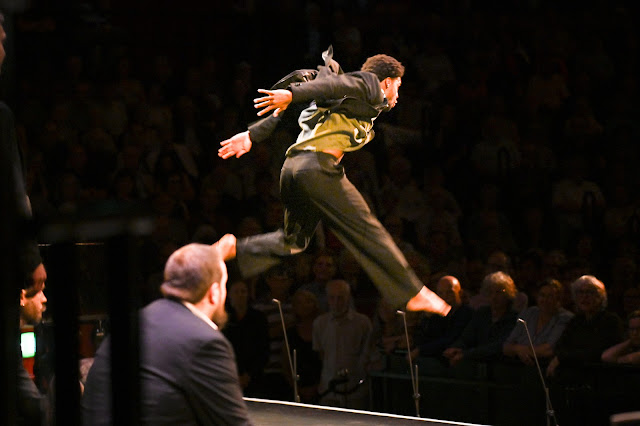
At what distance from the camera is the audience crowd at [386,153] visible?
23.5 feet

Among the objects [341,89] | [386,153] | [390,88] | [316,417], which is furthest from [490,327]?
[341,89]

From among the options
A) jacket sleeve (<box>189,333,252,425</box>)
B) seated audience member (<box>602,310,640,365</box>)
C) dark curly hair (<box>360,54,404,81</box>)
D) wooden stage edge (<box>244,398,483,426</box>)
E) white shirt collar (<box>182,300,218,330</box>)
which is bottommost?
wooden stage edge (<box>244,398,483,426</box>)

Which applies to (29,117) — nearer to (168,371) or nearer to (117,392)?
(168,371)

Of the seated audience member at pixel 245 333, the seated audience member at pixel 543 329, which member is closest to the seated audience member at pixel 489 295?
the seated audience member at pixel 543 329

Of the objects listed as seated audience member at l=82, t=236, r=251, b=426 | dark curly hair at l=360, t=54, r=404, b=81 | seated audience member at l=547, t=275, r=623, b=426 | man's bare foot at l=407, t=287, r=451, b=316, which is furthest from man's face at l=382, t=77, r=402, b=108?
seated audience member at l=547, t=275, r=623, b=426

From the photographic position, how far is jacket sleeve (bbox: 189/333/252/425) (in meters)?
3.34

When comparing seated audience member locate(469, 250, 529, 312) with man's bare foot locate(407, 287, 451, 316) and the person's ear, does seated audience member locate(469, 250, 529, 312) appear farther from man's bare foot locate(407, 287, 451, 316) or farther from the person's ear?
the person's ear

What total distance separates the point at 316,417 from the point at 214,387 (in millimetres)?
2030

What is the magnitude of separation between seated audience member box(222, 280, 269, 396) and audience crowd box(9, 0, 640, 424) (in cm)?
1

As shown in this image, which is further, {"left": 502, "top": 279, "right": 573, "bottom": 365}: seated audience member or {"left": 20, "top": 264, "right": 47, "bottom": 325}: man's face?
{"left": 502, "top": 279, "right": 573, "bottom": 365}: seated audience member

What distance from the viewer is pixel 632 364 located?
6.02m

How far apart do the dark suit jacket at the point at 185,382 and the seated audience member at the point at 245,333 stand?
3604 millimetres

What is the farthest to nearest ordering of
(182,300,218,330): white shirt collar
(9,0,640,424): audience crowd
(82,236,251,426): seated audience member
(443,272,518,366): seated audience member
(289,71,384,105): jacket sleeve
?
(9,0,640,424): audience crowd, (443,272,518,366): seated audience member, (289,71,384,105): jacket sleeve, (182,300,218,330): white shirt collar, (82,236,251,426): seated audience member

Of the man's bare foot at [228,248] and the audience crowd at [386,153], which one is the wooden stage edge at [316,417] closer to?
the man's bare foot at [228,248]
